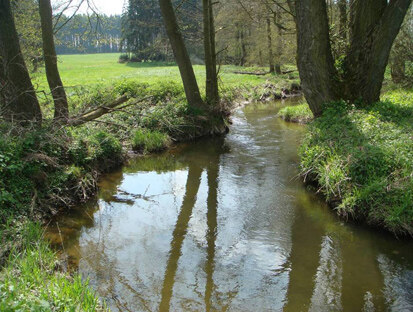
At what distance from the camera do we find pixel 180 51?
1315 cm

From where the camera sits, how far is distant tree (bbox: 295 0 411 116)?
370 inches

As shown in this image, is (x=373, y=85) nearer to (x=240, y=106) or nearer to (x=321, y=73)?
(x=321, y=73)

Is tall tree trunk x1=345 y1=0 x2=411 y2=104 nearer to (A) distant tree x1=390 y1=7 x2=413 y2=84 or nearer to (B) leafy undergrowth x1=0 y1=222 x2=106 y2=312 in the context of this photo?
(A) distant tree x1=390 y1=7 x2=413 y2=84

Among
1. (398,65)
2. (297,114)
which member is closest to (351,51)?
(297,114)

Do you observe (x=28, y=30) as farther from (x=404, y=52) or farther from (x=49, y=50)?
(x=404, y=52)

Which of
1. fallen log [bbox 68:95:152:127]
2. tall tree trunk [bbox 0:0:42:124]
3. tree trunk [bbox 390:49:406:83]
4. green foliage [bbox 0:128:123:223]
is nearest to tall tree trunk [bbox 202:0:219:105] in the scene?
fallen log [bbox 68:95:152:127]

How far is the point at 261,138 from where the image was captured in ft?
42.3

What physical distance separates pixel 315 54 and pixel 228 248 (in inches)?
254

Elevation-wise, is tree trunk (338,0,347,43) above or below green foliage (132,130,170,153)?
above

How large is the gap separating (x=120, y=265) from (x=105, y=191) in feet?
10.7

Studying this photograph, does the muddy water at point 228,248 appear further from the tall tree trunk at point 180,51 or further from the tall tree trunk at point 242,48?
the tall tree trunk at point 242,48

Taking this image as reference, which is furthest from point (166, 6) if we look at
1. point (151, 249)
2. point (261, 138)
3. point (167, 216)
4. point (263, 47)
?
point (263, 47)

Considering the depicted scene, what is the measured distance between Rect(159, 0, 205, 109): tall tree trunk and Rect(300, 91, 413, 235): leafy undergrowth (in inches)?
227

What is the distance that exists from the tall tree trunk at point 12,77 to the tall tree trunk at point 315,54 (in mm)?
7030
